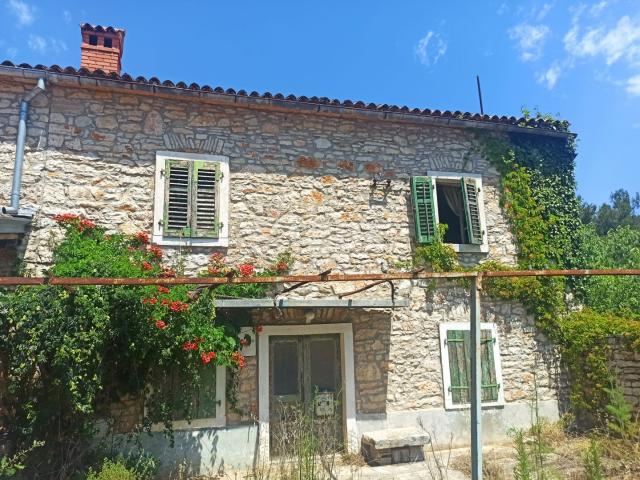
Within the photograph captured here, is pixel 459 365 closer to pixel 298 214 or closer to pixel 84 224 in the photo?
pixel 298 214

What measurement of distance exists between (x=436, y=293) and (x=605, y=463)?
10.3 ft

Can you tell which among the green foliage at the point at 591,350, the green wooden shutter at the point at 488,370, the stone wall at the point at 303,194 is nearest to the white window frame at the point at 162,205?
the stone wall at the point at 303,194

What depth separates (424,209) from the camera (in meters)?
7.62

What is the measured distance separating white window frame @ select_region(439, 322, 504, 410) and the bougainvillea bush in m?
3.34

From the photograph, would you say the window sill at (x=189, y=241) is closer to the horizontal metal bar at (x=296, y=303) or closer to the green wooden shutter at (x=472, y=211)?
the horizontal metal bar at (x=296, y=303)

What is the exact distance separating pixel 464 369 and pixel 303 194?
3911 mm

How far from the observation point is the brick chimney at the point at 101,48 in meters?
7.55

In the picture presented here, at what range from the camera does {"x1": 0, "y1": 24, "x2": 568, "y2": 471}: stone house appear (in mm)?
6391

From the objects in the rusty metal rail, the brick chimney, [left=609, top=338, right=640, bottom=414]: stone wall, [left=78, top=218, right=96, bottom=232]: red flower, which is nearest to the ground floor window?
[left=78, top=218, right=96, bottom=232]: red flower

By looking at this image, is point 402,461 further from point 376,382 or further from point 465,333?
point 465,333

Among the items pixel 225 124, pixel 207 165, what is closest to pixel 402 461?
pixel 207 165

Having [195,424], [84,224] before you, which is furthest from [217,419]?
[84,224]

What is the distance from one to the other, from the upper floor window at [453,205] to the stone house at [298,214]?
3 centimetres

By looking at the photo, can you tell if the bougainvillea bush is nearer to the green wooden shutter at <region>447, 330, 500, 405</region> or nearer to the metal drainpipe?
the metal drainpipe
